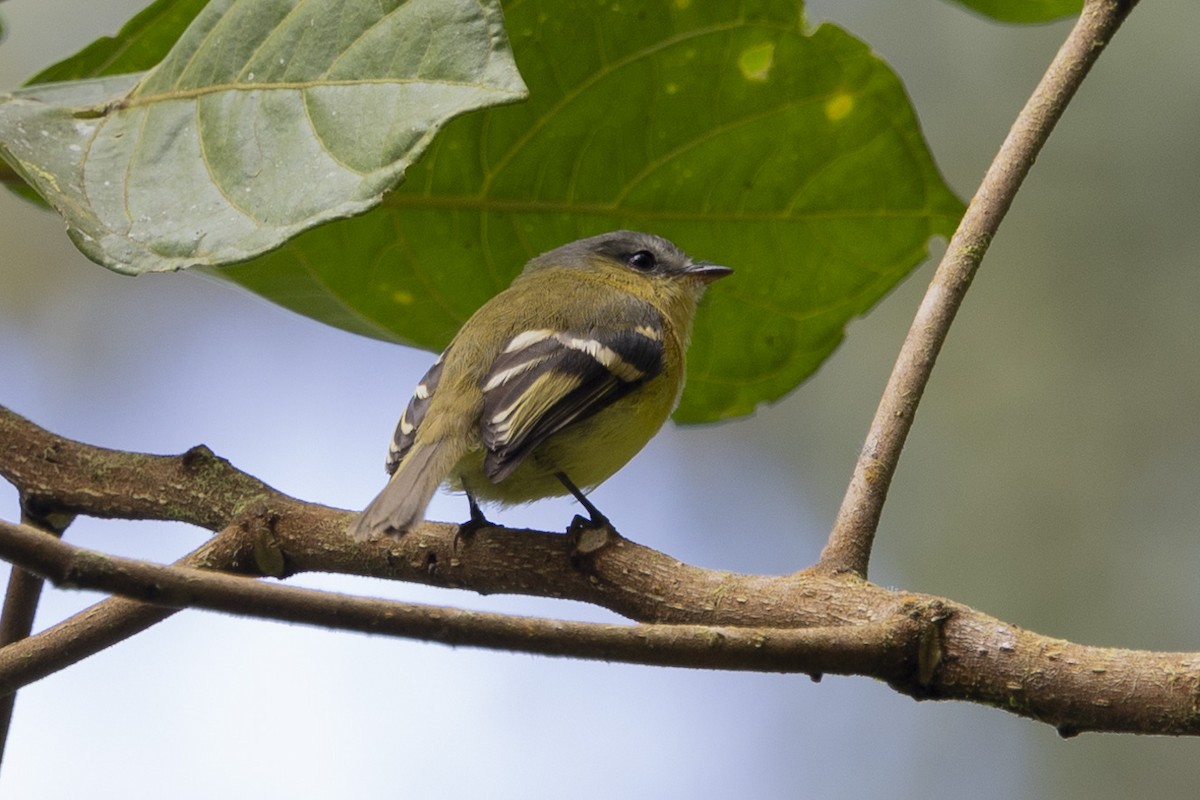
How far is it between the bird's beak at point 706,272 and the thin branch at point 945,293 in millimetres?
1101

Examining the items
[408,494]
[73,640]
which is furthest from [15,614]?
[408,494]

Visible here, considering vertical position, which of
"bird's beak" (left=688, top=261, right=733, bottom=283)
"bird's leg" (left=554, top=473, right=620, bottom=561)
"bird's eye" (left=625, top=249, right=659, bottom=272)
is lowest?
"bird's leg" (left=554, top=473, right=620, bottom=561)

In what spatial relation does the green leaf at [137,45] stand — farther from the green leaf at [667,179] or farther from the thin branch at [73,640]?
the thin branch at [73,640]

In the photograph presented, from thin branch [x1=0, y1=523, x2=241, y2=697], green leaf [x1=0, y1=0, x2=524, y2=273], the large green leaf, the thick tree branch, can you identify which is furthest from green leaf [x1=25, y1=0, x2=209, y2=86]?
thin branch [x1=0, y1=523, x2=241, y2=697]

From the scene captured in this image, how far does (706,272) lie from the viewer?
376 centimetres

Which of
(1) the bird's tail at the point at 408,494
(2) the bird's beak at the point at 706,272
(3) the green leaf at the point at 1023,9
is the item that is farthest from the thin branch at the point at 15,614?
(3) the green leaf at the point at 1023,9

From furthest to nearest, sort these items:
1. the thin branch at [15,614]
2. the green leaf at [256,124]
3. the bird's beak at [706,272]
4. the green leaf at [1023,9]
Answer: the bird's beak at [706,272] < the green leaf at [1023,9] < the thin branch at [15,614] < the green leaf at [256,124]

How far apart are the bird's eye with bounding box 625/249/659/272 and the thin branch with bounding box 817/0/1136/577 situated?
209 cm

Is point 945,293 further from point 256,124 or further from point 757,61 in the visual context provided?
point 256,124

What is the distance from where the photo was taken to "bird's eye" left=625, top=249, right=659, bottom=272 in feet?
14.4

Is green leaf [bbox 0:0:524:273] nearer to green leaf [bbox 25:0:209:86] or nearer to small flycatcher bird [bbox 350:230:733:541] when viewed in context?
green leaf [bbox 25:0:209:86]

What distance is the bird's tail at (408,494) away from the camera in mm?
2123

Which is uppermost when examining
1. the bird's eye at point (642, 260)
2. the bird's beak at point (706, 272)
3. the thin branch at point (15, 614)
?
the bird's eye at point (642, 260)

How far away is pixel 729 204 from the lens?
296 centimetres
